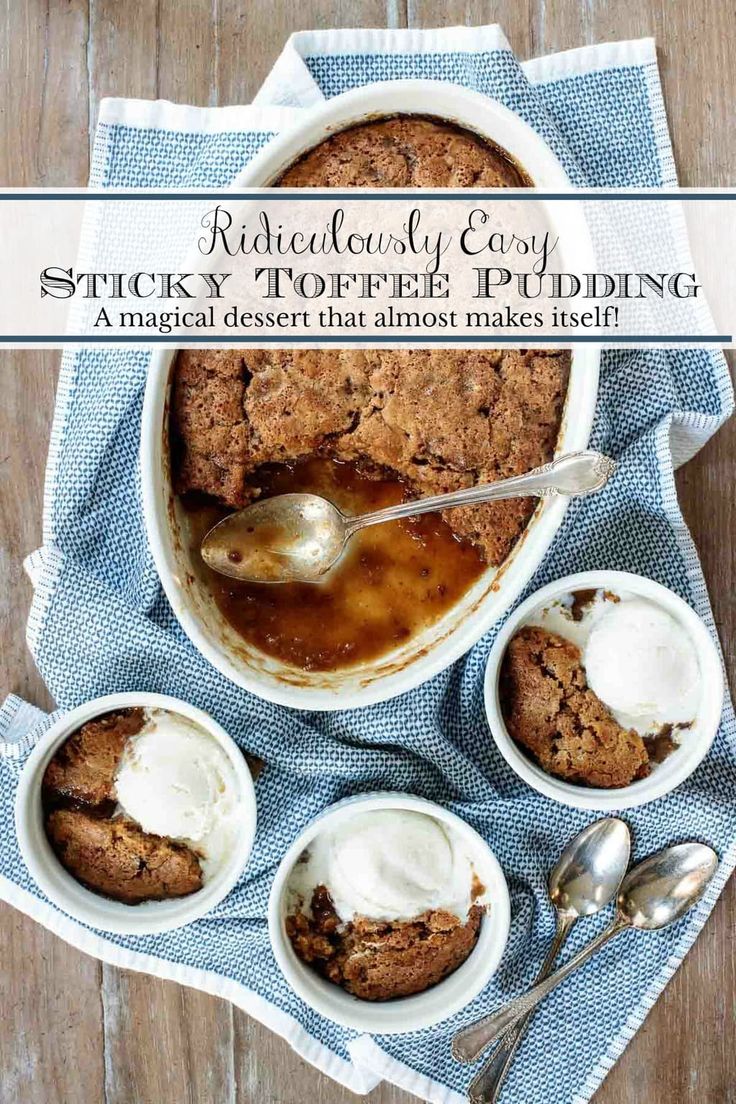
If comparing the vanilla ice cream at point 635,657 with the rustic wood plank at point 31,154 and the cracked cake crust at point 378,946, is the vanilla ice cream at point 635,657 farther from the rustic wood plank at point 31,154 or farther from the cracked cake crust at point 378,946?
the rustic wood plank at point 31,154

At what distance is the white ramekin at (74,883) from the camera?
1860mm

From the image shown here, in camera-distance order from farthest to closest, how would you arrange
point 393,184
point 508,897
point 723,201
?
point 723,201
point 508,897
point 393,184

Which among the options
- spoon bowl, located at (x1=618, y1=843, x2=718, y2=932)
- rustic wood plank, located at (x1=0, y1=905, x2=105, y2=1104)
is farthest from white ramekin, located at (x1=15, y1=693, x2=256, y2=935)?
spoon bowl, located at (x1=618, y1=843, x2=718, y2=932)

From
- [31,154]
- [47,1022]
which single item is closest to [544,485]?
[31,154]

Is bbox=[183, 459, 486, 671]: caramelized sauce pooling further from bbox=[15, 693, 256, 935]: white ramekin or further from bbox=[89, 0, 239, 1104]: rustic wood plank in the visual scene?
bbox=[89, 0, 239, 1104]: rustic wood plank

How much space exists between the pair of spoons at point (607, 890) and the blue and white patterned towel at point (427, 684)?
0.04 meters

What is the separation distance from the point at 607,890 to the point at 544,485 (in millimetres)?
823

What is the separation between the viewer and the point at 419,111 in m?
1.73

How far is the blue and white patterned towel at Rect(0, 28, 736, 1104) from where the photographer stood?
76.7 inches

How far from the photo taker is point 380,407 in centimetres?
172

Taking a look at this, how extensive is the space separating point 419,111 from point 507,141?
6.1 inches

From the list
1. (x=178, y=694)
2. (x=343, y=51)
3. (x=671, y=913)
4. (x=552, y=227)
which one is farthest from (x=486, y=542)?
(x=343, y=51)

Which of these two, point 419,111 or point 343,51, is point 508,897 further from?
point 343,51

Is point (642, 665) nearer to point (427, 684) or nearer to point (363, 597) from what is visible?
point (427, 684)
